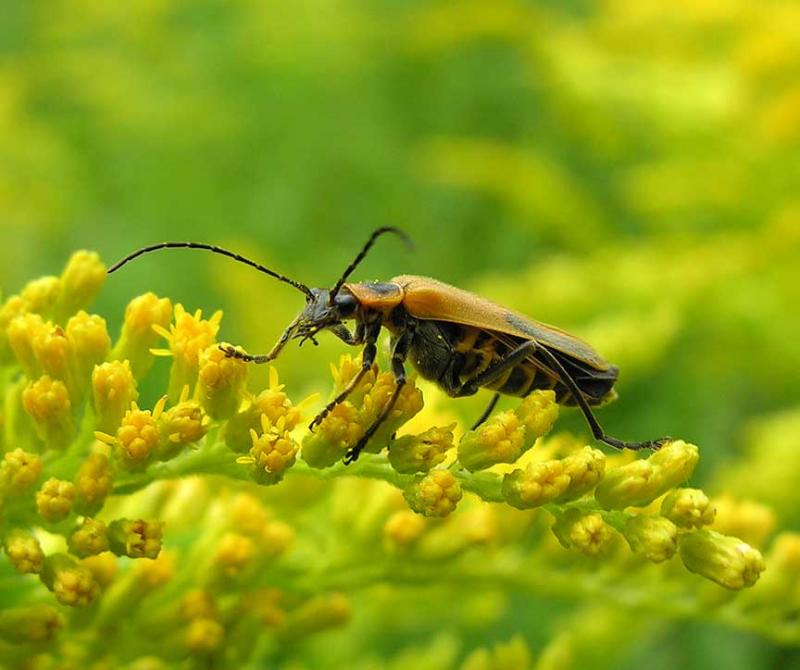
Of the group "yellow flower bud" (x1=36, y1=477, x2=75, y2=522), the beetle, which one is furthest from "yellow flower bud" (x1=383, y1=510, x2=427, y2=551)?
"yellow flower bud" (x1=36, y1=477, x2=75, y2=522)

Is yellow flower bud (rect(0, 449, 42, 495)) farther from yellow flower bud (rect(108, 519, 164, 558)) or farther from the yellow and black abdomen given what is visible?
the yellow and black abdomen

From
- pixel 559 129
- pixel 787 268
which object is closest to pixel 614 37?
pixel 559 129

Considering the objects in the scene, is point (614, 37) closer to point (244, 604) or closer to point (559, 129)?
point (559, 129)

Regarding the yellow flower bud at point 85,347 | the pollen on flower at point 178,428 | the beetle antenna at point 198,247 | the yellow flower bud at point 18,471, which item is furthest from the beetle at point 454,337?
the yellow flower bud at point 18,471

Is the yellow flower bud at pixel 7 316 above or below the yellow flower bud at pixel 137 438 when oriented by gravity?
above

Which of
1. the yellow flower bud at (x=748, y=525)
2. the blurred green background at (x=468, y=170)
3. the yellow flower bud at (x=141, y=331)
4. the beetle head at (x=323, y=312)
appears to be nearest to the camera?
the yellow flower bud at (x=141, y=331)

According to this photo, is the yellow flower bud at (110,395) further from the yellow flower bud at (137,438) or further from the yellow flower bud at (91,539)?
the yellow flower bud at (91,539)
